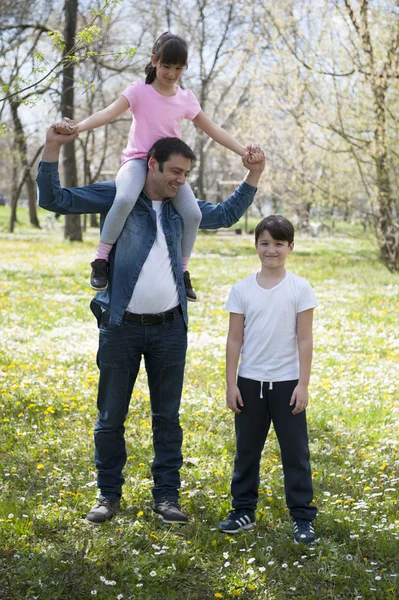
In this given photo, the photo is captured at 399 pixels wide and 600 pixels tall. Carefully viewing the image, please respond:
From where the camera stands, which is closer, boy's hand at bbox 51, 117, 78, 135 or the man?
boy's hand at bbox 51, 117, 78, 135

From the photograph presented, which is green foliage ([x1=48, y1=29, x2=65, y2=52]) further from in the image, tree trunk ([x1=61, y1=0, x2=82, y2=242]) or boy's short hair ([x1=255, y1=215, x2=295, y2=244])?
tree trunk ([x1=61, y1=0, x2=82, y2=242])

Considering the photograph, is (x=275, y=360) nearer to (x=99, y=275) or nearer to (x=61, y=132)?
(x=99, y=275)

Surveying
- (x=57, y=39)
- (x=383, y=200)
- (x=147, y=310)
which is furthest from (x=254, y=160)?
(x=383, y=200)

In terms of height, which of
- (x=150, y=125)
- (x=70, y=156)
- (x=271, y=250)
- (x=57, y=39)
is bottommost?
(x=271, y=250)

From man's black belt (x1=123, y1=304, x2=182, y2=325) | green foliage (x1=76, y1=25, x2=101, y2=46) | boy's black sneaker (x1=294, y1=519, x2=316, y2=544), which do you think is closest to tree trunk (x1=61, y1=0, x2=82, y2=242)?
green foliage (x1=76, y1=25, x2=101, y2=46)

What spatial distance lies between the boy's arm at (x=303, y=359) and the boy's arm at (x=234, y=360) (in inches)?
12.3

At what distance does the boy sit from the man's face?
51cm

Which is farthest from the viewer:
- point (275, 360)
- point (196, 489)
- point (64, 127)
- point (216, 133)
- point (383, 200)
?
point (383, 200)

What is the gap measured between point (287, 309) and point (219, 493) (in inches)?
55.5

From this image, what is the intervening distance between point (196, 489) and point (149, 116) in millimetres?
2371

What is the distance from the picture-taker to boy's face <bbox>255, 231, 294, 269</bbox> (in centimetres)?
414

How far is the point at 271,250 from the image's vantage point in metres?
4.14

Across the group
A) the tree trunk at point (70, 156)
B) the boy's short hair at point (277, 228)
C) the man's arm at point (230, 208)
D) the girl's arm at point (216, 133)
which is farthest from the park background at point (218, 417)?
the tree trunk at point (70, 156)

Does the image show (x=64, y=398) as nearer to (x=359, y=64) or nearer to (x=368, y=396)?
(x=368, y=396)
